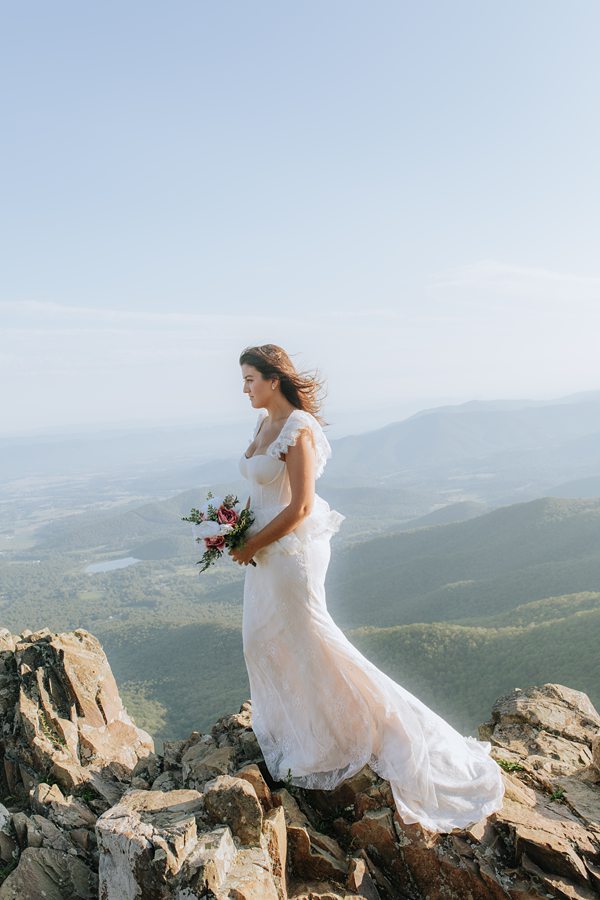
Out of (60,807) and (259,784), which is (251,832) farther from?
(60,807)

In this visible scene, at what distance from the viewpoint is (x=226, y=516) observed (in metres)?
6.03

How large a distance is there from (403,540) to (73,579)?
270 ft

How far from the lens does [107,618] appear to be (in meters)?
104

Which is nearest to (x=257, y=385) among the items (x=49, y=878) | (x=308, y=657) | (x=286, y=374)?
(x=286, y=374)

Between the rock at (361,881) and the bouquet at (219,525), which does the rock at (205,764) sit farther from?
the bouquet at (219,525)

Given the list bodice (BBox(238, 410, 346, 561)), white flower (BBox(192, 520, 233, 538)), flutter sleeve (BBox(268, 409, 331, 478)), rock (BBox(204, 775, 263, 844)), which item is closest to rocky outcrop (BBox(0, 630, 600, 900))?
rock (BBox(204, 775, 263, 844))

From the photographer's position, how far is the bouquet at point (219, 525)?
5934 millimetres

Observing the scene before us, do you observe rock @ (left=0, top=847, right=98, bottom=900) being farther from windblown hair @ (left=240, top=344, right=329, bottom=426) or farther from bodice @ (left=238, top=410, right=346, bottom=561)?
windblown hair @ (left=240, top=344, right=329, bottom=426)

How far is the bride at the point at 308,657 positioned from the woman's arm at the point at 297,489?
10 mm

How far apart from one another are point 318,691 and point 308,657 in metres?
0.34

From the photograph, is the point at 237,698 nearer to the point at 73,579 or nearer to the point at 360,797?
the point at 360,797

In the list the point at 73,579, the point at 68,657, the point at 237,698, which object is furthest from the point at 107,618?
the point at 68,657

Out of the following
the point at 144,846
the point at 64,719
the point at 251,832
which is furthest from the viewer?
the point at 64,719

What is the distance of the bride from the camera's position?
579 centimetres
